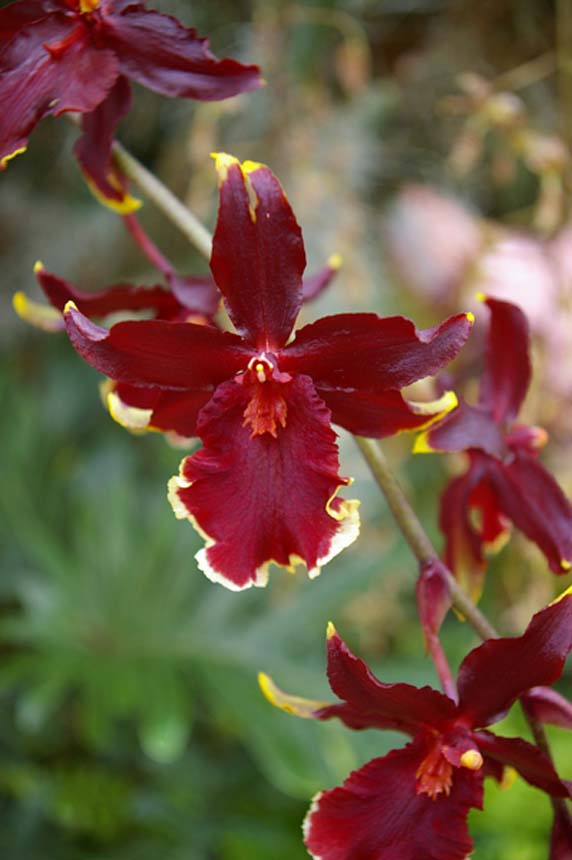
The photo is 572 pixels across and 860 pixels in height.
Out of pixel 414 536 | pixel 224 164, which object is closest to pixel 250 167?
pixel 224 164

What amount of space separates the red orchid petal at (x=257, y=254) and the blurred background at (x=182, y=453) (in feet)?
2.39

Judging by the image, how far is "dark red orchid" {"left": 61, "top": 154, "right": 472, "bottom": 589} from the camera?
1.46 feet

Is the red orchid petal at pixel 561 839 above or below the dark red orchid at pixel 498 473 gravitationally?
below

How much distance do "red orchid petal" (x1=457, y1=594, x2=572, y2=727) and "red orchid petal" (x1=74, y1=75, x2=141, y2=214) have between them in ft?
1.14

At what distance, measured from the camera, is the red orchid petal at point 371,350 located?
1.47ft

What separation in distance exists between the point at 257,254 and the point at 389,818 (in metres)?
0.29

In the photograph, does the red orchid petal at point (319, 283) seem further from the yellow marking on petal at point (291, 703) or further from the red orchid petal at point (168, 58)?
the yellow marking on petal at point (291, 703)

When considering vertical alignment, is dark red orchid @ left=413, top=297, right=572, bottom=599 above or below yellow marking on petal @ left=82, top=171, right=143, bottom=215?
below

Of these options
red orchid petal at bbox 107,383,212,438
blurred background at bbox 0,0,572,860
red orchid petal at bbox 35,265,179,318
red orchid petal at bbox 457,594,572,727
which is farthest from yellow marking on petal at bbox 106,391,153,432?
blurred background at bbox 0,0,572,860

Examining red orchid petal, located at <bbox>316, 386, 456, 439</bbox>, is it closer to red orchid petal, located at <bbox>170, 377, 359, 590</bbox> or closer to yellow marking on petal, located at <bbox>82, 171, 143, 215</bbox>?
red orchid petal, located at <bbox>170, 377, 359, 590</bbox>

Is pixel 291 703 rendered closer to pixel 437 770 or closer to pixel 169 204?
pixel 437 770

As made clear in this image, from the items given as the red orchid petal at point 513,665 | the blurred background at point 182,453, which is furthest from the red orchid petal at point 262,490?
the blurred background at point 182,453

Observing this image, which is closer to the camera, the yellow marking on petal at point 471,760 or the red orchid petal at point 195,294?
the yellow marking on petal at point 471,760

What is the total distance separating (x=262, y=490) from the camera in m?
0.46
